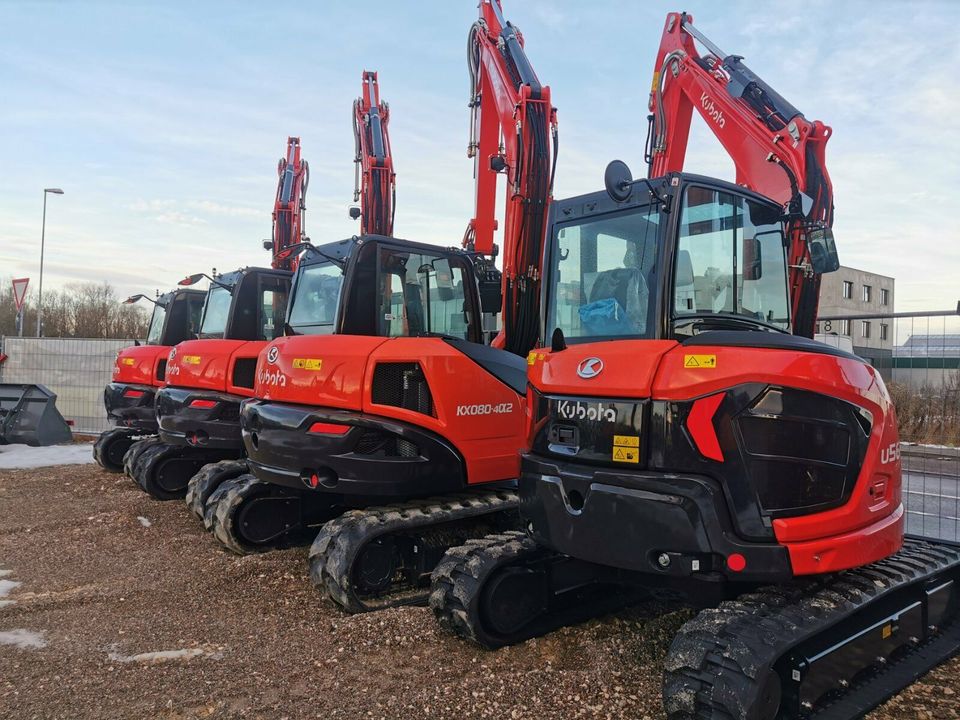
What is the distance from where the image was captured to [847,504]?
11.7 feet

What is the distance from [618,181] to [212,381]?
576cm

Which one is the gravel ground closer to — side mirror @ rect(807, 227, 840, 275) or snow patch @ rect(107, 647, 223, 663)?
snow patch @ rect(107, 647, 223, 663)

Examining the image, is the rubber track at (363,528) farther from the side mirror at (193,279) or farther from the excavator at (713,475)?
the side mirror at (193,279)

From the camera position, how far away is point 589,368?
3.77 m

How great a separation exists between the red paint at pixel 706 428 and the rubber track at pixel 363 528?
8.83 ft

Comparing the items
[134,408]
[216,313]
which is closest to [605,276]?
[216,313]

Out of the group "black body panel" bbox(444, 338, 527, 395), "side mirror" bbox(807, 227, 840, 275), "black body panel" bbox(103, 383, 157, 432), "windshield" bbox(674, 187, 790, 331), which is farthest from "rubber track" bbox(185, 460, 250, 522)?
"side mirror" bbox(807, 227, 840, 275)

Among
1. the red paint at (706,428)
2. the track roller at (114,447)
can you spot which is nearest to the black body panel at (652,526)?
the red paint at (706,428)

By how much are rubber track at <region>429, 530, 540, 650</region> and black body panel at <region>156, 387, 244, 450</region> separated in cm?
419

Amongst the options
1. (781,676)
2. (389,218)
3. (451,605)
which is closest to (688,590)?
(781,676)

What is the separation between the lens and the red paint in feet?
11.1

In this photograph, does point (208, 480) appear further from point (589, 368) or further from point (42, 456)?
point (42, 456)

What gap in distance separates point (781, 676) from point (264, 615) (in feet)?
11.4

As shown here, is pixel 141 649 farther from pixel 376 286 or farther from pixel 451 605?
pixel 376 286
